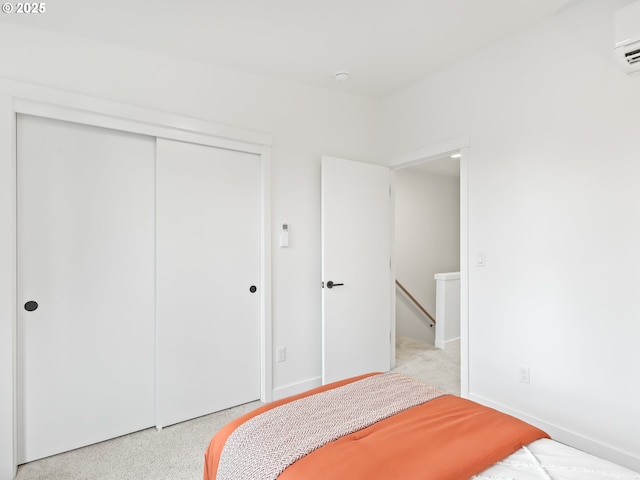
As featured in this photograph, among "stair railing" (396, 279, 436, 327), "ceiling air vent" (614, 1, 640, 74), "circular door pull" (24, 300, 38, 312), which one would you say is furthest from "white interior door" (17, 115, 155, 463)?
"stair railing" (396, 279, 436, 327)

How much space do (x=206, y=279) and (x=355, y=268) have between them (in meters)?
1.31

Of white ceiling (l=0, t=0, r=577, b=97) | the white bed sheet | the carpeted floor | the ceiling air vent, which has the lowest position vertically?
the carpeted floor

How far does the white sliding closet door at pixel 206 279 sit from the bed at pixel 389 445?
1.22m

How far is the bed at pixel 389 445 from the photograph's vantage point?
106cm

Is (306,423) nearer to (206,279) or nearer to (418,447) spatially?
(418,447)

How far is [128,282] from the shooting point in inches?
91.7

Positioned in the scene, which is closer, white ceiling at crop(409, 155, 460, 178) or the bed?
the bed

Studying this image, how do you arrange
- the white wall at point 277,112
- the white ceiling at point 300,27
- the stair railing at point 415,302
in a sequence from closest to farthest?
the white ceiling at point 300,27 < the white wall at point 277,112 < the stair railing at point 415,302

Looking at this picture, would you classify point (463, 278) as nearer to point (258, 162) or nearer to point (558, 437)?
point (558, 437)

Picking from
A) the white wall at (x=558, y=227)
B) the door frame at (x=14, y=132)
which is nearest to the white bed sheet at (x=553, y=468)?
the white wall at (x=558, y=227)

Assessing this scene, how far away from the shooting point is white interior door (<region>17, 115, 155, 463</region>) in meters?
2.04

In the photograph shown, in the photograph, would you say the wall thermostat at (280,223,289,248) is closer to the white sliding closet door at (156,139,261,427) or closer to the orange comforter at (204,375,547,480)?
the white sliding closet door at (156,139,261,427)

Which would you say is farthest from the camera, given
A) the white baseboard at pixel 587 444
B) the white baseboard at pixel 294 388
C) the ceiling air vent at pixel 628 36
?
the white baseboard at pixel 294 388

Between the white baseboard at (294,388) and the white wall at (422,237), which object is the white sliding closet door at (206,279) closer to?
the white baseboard at (294,388)
